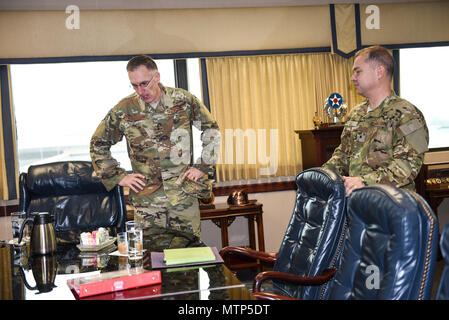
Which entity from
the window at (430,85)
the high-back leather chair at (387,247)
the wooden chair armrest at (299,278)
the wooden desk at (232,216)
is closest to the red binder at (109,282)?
the wooden chair armrest at (299,278)

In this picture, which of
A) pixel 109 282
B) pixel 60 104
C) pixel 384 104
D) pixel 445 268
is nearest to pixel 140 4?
pixel 60 104

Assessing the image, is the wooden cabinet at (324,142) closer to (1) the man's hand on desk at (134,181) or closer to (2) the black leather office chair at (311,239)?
(1) the man's hand on desk at (134,181)

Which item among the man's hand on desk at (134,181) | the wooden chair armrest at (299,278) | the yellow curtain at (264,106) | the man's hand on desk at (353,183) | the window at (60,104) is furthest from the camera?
the yellow curtain at (264,106)

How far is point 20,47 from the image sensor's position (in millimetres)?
4527

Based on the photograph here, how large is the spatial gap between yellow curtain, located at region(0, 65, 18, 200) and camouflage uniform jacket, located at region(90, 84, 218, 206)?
1.91 meters

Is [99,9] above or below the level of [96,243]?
above

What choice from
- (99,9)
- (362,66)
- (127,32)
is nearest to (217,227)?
(127,32)

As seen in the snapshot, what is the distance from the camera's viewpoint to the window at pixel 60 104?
184 inches

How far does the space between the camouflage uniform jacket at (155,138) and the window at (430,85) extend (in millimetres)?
3240

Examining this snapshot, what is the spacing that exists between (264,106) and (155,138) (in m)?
2.23

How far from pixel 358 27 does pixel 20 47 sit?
11.1 feet

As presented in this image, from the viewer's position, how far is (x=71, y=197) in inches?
112

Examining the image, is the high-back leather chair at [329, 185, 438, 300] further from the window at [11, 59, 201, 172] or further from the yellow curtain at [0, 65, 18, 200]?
the yellow curtain at [0, 65, 18, 200]
